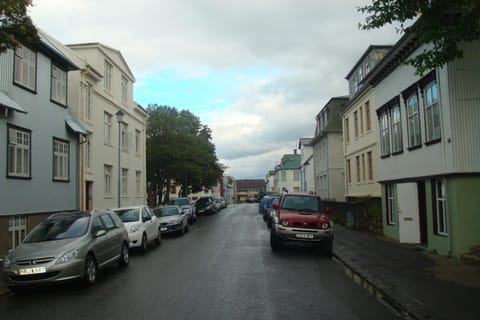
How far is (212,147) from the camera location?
56.4 meters

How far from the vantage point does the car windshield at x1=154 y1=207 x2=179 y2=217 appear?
2245 cm

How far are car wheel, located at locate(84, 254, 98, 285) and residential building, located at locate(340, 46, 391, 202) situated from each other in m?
16.9

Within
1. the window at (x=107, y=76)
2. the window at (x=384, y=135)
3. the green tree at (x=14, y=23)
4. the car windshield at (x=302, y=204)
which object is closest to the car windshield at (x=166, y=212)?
the car windshield at (x=302, y=204)

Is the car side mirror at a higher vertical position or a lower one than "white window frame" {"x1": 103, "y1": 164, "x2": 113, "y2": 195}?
lower

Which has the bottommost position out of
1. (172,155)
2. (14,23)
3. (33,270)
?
(33,270)

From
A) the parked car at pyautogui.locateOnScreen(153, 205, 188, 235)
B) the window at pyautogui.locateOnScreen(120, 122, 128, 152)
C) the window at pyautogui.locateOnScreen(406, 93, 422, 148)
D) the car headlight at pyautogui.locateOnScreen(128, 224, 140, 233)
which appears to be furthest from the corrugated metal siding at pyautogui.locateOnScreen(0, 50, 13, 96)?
the window at pyautogui.locateOnScreen(120, 122, 128, 152)

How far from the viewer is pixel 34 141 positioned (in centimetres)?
1659

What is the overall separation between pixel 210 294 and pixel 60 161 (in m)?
13.0

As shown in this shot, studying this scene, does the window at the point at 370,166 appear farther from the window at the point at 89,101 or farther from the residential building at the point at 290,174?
the residential building at the point at 290,174

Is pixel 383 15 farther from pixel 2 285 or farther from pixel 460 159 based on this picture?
pixel 2 285

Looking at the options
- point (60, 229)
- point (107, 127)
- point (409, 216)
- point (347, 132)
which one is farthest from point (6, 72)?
point (347, 132)

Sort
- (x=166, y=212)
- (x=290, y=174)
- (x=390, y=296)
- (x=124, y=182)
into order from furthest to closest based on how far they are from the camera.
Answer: (x=290, y=174) → (x=124, y=182) → (x=166, y=212) → (x=390, y=296)

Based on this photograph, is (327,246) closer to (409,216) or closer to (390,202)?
(409,216)

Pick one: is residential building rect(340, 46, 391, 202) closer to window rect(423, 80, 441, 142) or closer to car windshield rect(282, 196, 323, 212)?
car windshield rect(282, 196, 323, 212)
